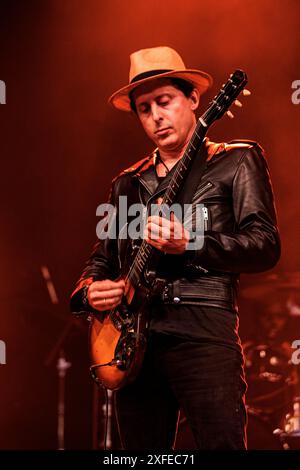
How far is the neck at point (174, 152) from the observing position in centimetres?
300

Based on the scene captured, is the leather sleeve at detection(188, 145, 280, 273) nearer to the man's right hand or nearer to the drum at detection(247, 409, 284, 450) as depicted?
the man's right hand

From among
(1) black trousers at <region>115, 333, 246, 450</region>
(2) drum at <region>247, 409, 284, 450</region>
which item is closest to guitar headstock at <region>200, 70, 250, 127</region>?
(1) black trousers at <region>115, 333, 246, 450</region>

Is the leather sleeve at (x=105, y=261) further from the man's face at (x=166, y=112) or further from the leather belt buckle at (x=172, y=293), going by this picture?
the leather belt buckle at (x=172, y=293)

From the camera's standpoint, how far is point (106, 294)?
9.21 feet

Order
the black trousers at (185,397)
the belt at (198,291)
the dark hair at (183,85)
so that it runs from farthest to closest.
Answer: the dark hair at (183,85) → the belt at (198,291) → the black trousers at (185,397)

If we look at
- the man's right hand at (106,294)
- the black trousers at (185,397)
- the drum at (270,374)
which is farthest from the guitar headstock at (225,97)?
the drum at (270,374)

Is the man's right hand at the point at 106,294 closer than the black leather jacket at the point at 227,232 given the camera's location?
No

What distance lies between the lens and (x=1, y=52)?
5.35m

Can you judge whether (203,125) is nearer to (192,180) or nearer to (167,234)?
(192,180)

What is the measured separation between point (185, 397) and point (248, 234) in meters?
0.64

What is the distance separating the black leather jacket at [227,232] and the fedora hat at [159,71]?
0.34 meters

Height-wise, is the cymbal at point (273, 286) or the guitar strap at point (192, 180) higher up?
the guitar strap at point (192, 180)
